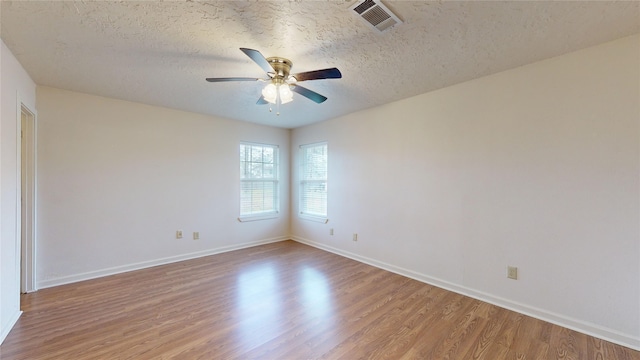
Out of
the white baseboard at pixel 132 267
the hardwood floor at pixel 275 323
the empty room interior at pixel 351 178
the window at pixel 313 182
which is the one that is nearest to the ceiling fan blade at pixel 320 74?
the empty room interior at pixel 351 178

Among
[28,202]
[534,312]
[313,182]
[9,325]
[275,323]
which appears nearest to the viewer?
A: [9,325]

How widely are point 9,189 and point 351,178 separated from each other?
3599mm

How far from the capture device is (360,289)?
9.37 ft

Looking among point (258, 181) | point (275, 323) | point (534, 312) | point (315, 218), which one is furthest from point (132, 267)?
point (534, 312)

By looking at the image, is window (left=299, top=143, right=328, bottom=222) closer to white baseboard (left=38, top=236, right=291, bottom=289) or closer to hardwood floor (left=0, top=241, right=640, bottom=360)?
white baseboard (left=38, top=236, right=291, bottom=289)

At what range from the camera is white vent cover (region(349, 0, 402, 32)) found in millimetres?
1570

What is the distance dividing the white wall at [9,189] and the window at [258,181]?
2617 millimetres

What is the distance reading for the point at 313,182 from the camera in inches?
187

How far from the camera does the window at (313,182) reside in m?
4.55

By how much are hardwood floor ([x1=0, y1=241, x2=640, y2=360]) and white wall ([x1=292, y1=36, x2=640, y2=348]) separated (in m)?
0.28

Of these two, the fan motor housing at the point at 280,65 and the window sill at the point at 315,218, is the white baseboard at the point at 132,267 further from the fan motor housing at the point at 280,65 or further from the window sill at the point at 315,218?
Result: the fan motor housing at the point at 280,65

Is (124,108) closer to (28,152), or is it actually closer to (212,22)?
(28,152)

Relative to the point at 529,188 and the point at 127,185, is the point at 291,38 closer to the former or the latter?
the point at 529,188

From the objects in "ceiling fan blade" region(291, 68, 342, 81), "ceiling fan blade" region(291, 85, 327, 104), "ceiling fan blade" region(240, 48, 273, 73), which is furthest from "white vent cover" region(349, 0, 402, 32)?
"ceiling fan blade" region(291, 85, 327, 104)
